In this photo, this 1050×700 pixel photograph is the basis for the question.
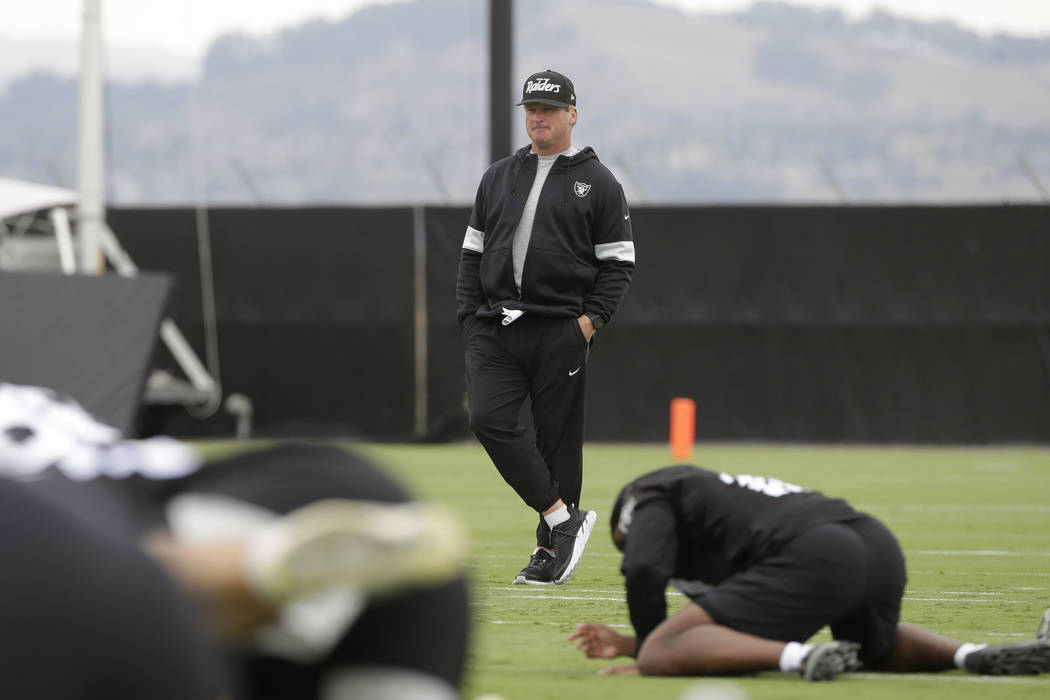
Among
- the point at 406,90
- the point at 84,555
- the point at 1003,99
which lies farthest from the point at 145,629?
the point at 406,90

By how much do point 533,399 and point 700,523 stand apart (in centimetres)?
268

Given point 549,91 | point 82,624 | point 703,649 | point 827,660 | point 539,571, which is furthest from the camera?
point 549,91

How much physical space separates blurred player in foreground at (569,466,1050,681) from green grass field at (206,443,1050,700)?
8 cm

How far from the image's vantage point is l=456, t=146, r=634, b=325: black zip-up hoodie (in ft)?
22.9

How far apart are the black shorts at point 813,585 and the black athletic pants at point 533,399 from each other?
241cm

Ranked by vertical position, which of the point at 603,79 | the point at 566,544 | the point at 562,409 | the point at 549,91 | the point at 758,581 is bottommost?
the point at 603,79

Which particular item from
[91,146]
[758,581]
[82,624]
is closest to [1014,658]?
[758,581]

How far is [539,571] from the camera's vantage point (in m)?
6.74

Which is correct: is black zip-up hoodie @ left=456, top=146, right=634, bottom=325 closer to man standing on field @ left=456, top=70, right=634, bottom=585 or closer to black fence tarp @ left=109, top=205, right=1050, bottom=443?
man standing on field @ left=456, top=70, right=634, bottom=585

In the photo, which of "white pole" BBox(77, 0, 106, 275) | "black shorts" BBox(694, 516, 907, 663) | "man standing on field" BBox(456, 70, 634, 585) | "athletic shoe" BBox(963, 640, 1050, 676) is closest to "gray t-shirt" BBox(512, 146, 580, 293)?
"man standing on field" BBox(456, 70, 634, 585)

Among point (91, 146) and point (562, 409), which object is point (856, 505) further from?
point (91, 146)

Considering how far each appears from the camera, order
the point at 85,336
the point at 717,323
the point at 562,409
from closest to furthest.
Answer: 1. the point at 562,409
2. the point at 85,336
3. the point at 717,323

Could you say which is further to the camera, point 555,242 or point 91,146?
point 91,146

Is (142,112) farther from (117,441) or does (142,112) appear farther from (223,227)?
(117,441)
